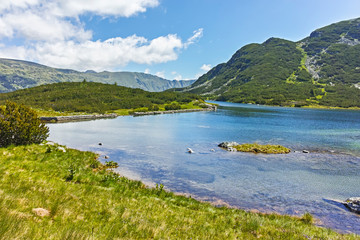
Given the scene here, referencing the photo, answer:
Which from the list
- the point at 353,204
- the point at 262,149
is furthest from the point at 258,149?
the point at 353,204

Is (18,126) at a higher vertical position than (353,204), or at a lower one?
Result: higher

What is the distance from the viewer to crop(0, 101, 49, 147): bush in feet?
65.6

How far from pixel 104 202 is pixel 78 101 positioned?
12325 cm

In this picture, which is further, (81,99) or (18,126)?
(81,99)

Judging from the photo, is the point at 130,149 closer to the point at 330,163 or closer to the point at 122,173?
the point at 122,173

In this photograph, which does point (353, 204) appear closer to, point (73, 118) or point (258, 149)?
point (258, 149)

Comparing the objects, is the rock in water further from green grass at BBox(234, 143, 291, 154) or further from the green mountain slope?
the green mountain slope

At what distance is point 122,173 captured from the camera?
81.5 ft

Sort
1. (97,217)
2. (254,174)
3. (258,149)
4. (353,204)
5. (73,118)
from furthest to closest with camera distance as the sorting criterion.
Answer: (73,118) → (258,149) → (254,174) → (353,204) → (97,217)

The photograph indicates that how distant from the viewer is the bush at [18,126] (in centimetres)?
2000

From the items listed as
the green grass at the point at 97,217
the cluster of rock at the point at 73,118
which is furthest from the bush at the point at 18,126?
the cluster of rock at the point at 73,118

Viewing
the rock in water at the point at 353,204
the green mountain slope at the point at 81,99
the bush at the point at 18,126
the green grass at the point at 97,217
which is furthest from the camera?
the green mountain slope at the point at 81,99

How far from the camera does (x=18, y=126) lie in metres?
21.0

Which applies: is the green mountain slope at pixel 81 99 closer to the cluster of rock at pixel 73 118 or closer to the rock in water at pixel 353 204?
the cluster of rock at pixel 73 118
